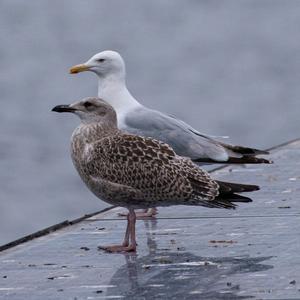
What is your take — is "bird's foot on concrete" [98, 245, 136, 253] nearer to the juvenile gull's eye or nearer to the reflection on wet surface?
the reflection on wet surface

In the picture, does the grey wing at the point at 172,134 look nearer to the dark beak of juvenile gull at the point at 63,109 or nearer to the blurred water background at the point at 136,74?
the dark beak of juvenile gull at the point at 63,109

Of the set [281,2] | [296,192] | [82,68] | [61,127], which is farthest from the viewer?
[281,2]

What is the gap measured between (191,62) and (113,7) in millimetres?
6718

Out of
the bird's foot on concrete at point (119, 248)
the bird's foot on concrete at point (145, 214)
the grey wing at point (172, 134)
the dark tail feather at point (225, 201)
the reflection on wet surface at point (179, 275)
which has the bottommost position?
the reflection on wet surface at point (179, 275)

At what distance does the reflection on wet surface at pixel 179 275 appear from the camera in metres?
6.94

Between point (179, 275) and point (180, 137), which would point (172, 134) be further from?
point (179, 275)

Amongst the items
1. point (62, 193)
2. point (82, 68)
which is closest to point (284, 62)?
point (62, 193)

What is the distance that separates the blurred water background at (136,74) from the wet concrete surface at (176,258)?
33.3 ft

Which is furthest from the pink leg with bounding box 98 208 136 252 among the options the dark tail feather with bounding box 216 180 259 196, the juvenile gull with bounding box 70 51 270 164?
the juvenile gull with bounding box 70 51 270 164

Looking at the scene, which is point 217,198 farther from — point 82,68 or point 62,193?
point 62,193

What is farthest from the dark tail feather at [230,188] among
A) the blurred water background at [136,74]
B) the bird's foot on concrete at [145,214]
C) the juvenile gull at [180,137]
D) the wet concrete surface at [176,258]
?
the blurred water background at [136,74]

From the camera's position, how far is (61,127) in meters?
28.1

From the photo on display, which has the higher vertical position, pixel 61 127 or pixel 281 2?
pixel 281 2

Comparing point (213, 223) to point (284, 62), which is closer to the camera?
point (213, 223)
